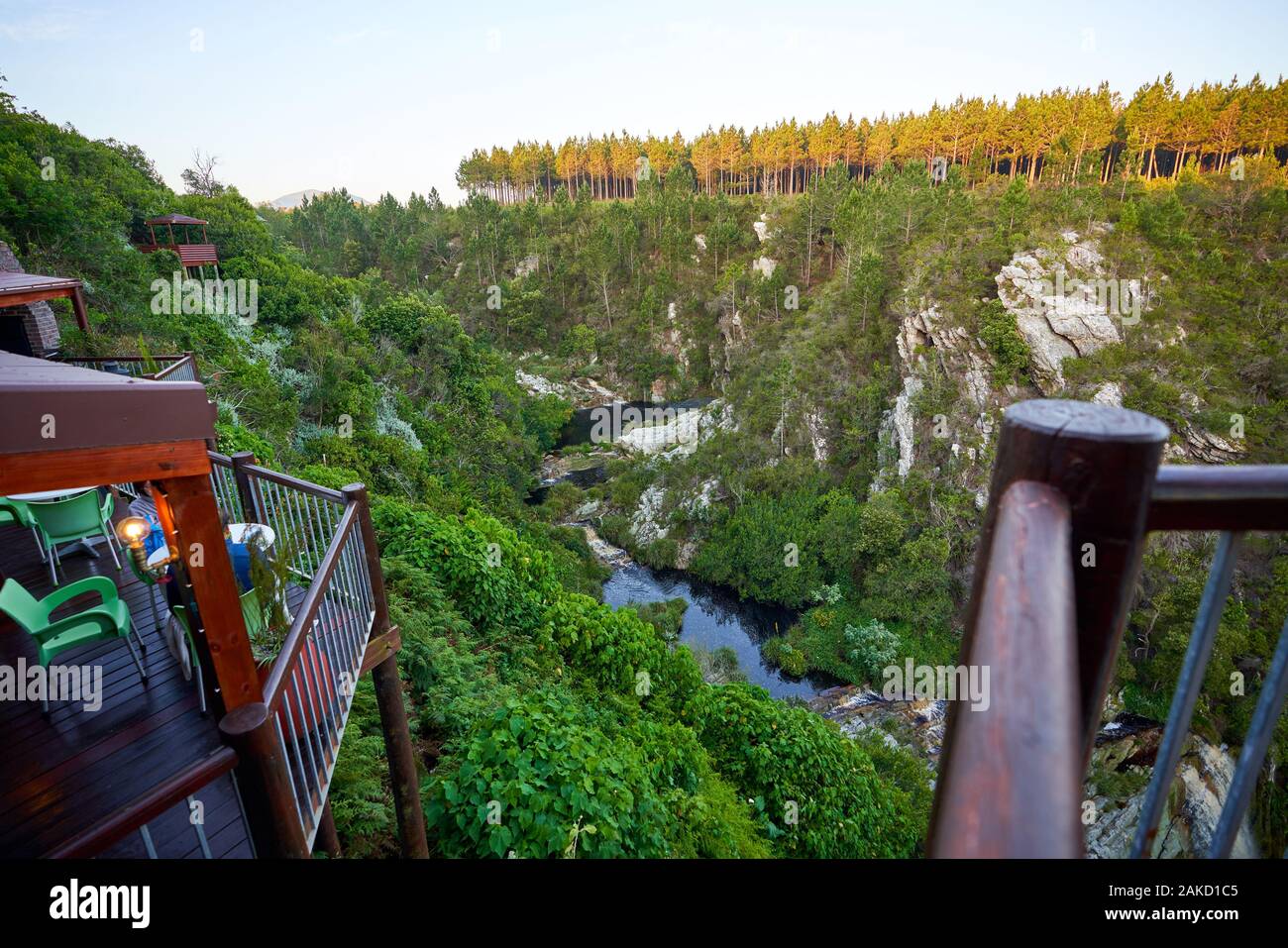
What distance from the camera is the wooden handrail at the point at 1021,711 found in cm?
53

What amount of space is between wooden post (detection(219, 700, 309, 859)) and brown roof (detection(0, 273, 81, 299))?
10877mm

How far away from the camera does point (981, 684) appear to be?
2.34 ft

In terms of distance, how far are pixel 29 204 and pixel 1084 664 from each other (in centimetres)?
2327

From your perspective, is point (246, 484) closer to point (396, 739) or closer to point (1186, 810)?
point (396, 739)

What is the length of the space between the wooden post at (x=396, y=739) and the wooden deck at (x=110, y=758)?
3.58 ft

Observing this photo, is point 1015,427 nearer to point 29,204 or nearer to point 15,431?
point 15,431

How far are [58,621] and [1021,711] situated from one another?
491 centimetres

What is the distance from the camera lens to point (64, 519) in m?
4.83

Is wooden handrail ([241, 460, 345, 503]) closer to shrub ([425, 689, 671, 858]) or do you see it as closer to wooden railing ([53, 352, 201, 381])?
shrub ([425, 689, 671, 858])

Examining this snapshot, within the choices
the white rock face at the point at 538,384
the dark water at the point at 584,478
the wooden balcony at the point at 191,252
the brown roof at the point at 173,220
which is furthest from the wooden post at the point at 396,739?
the white rock face at the point at 538,384

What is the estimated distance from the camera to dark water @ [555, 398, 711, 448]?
40.0 metres

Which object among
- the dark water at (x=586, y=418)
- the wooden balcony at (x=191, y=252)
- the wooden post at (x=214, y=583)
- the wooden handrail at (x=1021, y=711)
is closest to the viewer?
the wooden handrail at (x=1021, y=711)

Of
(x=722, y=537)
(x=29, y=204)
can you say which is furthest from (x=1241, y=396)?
(x=29, y=204)

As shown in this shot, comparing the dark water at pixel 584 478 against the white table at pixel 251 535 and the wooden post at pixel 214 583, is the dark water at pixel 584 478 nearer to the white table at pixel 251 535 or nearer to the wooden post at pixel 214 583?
the white table at pixel 251 535
